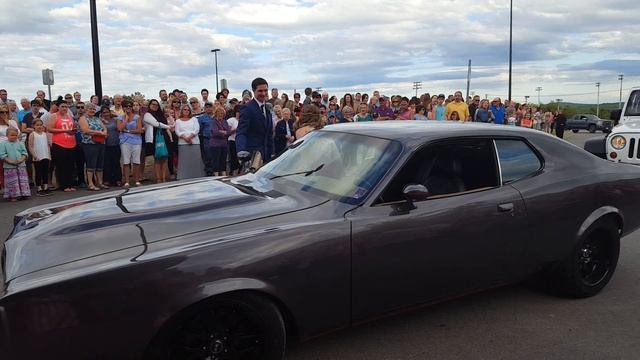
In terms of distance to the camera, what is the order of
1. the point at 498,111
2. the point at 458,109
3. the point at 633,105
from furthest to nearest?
1. the point at 498,111
2. the point at 458,109
3. the point at 633,105

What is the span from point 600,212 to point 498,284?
1.18 m

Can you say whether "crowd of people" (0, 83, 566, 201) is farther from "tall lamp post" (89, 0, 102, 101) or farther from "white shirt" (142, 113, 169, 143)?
"tall lamp post" (89, 0, 102, 101)

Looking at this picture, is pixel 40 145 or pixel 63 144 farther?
pixel 63 144

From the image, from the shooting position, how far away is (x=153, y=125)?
10633 mm

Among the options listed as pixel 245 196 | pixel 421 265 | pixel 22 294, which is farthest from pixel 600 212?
pixel 22 294

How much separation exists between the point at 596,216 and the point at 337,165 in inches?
86.3

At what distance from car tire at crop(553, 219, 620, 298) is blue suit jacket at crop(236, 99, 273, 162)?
4.33m

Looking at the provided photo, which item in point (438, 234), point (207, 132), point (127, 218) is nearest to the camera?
point (127, 218)

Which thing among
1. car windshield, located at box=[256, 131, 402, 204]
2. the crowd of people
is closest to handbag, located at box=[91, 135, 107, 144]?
the crowd of people

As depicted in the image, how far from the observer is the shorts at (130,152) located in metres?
10.4

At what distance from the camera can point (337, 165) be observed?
3.72m

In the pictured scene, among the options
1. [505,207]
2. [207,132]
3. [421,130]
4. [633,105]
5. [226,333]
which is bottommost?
[226,333]

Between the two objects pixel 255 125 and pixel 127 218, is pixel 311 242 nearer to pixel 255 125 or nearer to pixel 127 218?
pixel 127 218

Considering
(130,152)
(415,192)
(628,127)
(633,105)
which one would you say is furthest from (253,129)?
(633,105)
